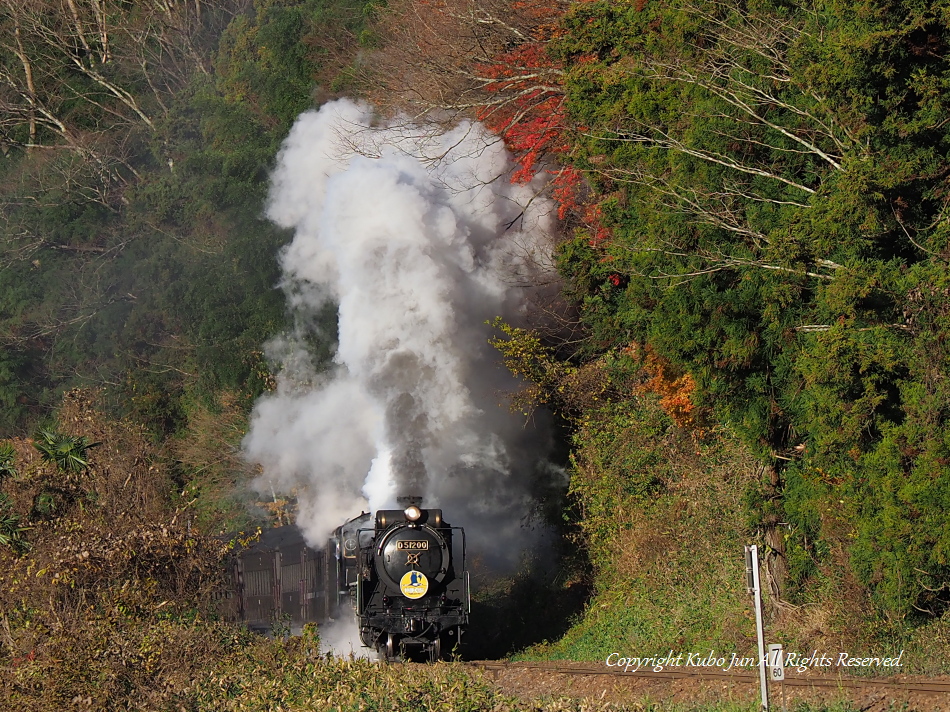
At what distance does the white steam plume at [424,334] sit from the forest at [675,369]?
0.85m

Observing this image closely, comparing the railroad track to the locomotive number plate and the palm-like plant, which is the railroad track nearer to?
the locomotive number plate

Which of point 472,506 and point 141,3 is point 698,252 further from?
point 141,3

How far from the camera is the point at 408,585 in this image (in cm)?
1742

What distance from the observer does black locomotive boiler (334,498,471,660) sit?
17391 mm

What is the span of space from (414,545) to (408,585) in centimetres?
64

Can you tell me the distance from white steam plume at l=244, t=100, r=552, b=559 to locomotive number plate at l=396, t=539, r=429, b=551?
234cm

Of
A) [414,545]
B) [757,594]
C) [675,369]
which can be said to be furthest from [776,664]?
[675,369]

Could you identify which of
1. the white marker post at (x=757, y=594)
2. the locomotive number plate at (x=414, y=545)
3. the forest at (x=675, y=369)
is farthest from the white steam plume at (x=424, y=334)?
the white marker post at (x=757, y=594)

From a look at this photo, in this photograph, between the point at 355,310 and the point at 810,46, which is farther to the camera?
the point at 355,310

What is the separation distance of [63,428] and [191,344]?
6.52 meters

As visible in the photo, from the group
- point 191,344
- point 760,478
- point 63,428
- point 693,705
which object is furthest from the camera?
point 191,344

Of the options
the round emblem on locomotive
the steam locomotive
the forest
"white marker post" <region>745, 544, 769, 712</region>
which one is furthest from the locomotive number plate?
"white marker post" <region>745, 544, 769, 712</region>

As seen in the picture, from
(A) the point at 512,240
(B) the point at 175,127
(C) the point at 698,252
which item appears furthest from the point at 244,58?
(C) the point at 698,252

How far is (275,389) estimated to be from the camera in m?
34.7
